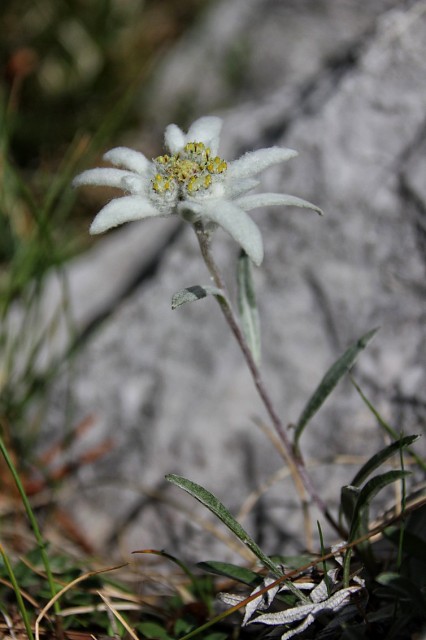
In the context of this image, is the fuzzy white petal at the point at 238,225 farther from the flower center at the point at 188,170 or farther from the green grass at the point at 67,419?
the green grass at the point at 67,419

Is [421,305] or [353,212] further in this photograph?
[353,212]

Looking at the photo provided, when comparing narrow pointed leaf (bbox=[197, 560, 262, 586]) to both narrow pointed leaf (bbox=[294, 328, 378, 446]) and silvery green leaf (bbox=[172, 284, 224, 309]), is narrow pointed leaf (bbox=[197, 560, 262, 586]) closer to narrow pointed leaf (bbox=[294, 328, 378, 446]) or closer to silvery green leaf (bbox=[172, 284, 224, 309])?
narrow pointed leaf (bbox=[294, 328, 378, 446])

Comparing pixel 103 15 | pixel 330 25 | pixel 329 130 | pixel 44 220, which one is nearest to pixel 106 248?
pixel 44 220

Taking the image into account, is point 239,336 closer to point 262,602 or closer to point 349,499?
point 349,499

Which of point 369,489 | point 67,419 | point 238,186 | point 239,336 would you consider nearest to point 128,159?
point 238,186

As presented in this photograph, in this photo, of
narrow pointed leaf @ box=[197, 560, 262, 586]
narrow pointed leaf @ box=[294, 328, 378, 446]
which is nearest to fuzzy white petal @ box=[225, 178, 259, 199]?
narrow pointed leaf @ box=[294, 328, 378, 446]

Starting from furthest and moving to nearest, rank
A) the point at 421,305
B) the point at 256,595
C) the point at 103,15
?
the point at 103,15
the point at 421,305
the point at 256,595

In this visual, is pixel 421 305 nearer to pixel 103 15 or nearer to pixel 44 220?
pixel 44 220
